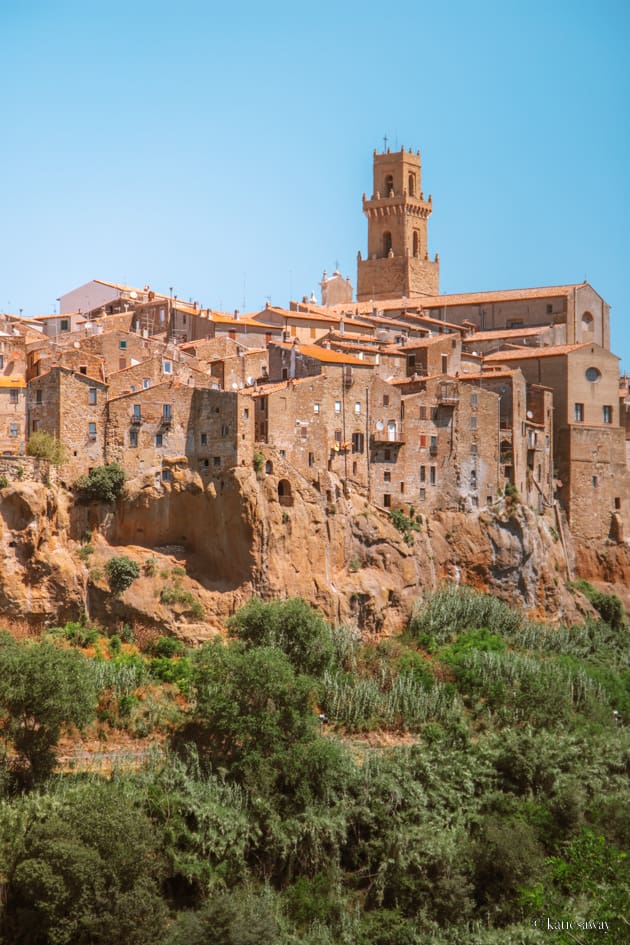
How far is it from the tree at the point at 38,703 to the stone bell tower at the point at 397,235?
175 ft

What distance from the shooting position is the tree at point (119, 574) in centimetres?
5997

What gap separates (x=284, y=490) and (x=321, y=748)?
14.2 meters

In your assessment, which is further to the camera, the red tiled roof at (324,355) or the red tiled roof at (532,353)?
the red tiled roof at (532,353)

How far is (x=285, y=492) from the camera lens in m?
64.3

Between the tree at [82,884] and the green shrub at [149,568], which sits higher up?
the green shrub at [149,568]

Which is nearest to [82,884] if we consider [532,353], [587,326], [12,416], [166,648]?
[166,648]

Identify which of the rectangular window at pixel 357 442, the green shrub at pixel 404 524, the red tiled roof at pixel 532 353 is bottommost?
the green shrub at pixel 404 524

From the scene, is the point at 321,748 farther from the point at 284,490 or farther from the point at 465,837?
the point at 284,490

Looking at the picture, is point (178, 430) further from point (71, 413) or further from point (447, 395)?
point (447, 395)

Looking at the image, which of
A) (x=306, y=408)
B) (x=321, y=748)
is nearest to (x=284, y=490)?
(x=306, y=408)

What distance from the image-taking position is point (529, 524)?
75.3 meters

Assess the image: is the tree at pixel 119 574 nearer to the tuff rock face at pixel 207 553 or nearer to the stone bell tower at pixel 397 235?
the tuff rock face at pixel 207 553

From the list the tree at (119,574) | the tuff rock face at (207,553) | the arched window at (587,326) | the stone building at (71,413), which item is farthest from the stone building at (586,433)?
the tree at (119,574)

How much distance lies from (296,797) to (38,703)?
880 centimetres
